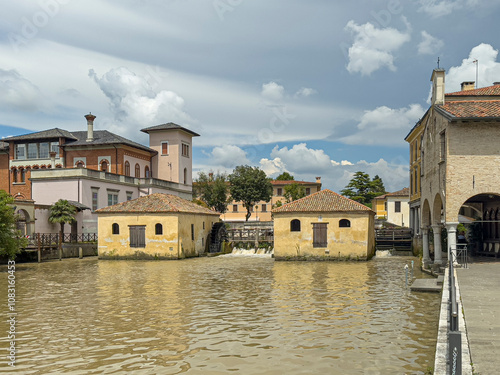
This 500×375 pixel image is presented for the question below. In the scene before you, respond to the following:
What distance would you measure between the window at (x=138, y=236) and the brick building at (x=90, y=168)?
8936 mm

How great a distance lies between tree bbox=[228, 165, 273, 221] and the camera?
69812mm

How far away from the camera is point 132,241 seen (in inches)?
1391

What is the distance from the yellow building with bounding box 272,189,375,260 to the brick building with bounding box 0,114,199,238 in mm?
18562

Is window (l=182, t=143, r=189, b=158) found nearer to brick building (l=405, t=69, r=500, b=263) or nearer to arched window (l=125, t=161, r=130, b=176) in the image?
arched window (l=125, t=161, r=130, b=176)

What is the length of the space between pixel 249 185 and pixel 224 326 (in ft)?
191

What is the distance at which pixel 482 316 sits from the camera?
31.6 feet

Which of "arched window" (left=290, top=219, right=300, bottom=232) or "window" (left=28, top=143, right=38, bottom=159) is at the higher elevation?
"window" (left=28, top=143, right=38, bottom=159)

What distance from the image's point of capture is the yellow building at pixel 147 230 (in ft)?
113

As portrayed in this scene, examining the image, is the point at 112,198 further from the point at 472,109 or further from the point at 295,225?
the point at 472,109

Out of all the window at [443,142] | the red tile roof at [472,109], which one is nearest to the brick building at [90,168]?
the window at [443,142]

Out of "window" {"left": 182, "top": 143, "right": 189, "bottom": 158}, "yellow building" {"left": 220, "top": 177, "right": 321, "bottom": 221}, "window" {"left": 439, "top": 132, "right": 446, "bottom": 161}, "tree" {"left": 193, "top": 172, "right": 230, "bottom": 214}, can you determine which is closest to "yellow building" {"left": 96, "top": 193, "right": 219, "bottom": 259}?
"window" {"left": 439, "top": 132, "right": 446, "bottom": 161}

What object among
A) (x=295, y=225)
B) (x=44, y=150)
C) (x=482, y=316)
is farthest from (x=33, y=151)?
(x=482, y=316)

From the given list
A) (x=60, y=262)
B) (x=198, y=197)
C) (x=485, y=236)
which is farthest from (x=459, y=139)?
(x=198, y=197)

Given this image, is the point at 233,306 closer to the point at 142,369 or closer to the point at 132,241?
the point at 142,369
